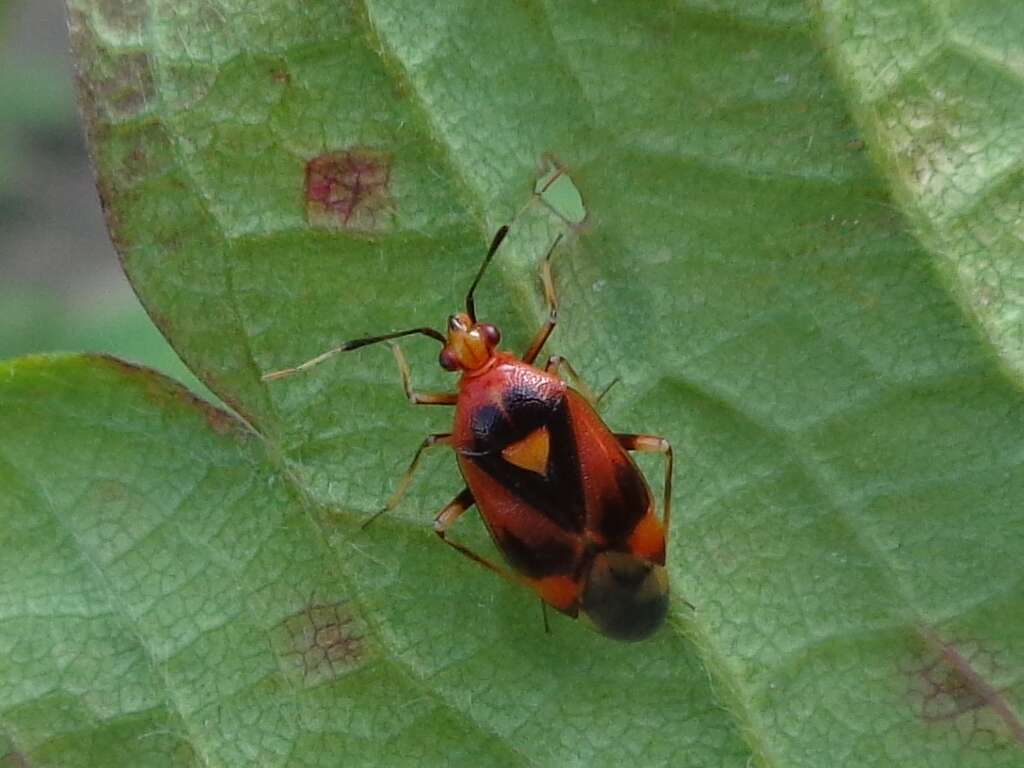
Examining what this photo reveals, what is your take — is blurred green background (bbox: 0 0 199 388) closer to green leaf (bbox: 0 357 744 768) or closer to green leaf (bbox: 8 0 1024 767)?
green leaf (bbox: 0 357 744 768)

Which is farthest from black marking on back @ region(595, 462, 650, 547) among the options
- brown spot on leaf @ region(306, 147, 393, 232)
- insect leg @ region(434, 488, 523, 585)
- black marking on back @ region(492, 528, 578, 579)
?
brown spot on leaf @ region(306, 147, 393, 232)

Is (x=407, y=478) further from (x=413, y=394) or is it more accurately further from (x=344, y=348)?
(x=344, y=348)

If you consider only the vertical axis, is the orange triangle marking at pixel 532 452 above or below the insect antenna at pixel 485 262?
below

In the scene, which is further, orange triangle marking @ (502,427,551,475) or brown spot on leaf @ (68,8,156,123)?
orange triangle marking @ (502,427,551,475)

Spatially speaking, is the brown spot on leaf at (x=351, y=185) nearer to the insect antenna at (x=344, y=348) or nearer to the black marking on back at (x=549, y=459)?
the insect antenna at (x=344, y=348)

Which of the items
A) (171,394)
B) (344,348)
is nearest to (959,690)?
(344,348)

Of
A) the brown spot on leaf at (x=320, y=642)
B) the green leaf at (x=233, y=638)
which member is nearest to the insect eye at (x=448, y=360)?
the green leaf at (x=233, y=638)

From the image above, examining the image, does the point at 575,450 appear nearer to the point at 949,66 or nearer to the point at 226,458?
the point at 226,458
